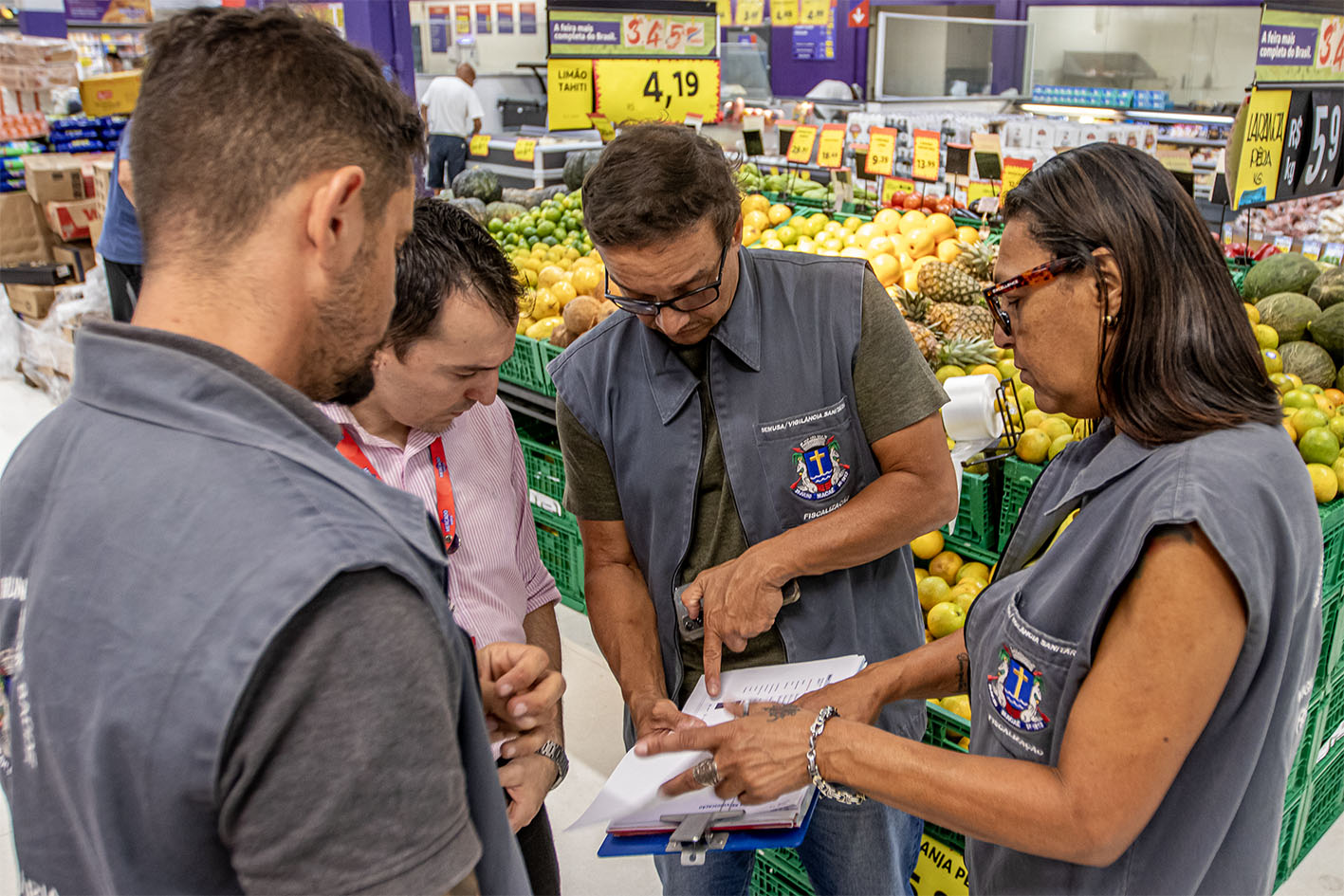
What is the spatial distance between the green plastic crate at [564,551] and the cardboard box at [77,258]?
4.86 meters

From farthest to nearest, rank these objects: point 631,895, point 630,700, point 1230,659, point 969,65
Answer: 1. point 969,65
2. point 631,895
3. point 630,700
4. point 1230,659

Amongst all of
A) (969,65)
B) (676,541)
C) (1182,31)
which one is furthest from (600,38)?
(969,65)

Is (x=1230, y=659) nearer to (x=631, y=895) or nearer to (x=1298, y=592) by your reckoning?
(x=1298, y=592)

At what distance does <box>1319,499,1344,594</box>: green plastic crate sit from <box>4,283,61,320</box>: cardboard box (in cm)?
766

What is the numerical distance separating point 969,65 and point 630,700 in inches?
705

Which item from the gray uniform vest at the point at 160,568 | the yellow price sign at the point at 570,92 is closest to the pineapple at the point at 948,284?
the yellow price sign at the point at 570,92

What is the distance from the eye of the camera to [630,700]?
1.92m

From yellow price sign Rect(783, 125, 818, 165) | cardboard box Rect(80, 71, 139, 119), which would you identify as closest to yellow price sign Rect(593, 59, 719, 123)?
yellow price sign Rect(783, 125, 818, 165)

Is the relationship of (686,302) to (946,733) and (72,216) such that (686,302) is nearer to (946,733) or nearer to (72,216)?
(946,733)

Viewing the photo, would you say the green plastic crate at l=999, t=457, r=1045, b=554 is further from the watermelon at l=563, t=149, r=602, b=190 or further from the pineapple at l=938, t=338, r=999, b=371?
the watermelon at l=563, t=149, r=602, b=190

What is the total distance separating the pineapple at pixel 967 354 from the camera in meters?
3.25

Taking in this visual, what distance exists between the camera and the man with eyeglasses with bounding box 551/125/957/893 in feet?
5.95

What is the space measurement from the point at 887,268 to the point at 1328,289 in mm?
1532

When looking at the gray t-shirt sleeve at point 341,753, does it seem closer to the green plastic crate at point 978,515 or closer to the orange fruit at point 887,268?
the green plastic crate at point 978,515
